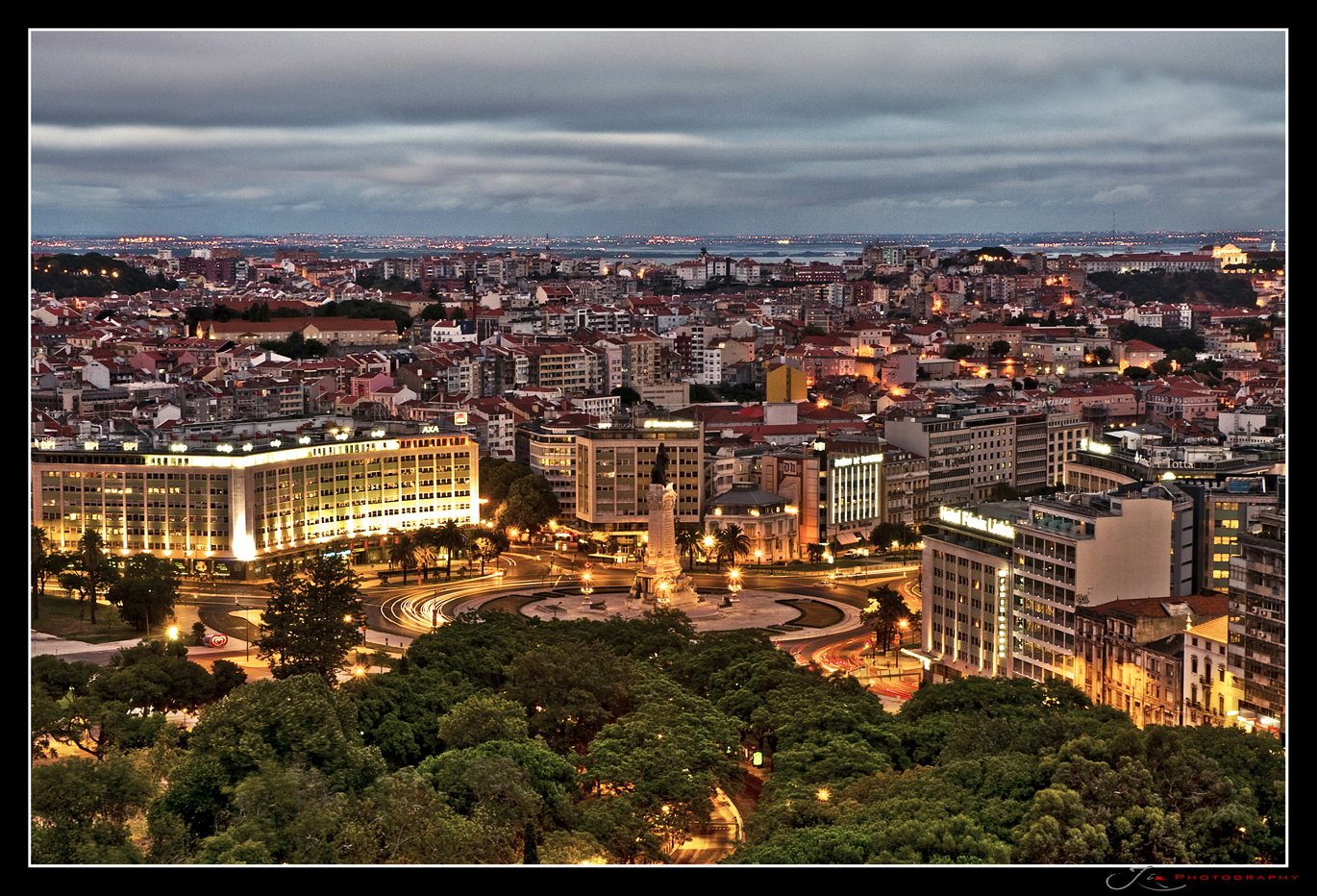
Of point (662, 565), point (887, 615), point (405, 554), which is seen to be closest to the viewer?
point (887, 615)

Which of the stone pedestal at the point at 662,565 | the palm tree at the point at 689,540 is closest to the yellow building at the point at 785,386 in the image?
the palm tree at the point at 689,540

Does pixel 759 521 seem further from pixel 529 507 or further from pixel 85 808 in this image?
pixel 85 808

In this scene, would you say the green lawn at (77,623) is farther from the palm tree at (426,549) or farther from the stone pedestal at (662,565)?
the stone pedestal at (662,565)

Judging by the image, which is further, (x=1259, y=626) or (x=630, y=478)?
(x=630, y=478)

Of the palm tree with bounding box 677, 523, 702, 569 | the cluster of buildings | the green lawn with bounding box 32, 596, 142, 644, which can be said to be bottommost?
the green lawn with bounding box 32, 596, 142, 644


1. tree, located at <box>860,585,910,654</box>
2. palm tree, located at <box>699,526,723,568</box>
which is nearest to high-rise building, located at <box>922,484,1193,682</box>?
tree, located at <box>860,585,910,654</box>

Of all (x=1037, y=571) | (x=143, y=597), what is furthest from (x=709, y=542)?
(x=1037, y=571)

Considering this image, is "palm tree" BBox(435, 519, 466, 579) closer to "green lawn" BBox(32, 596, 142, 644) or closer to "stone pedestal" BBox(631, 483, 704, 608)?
"stone pedestal" BBox(631, 483, 704, 608)
